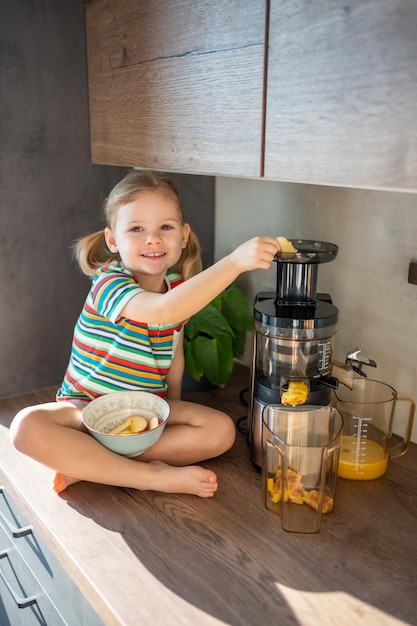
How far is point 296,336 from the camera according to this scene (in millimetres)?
1082

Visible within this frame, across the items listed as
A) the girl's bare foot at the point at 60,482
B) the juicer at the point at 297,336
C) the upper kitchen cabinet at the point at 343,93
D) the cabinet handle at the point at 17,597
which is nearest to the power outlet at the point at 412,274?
the juicer at the point at 297,336

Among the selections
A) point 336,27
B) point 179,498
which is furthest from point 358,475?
point 336,27

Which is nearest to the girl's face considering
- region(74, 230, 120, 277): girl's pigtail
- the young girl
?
the young girl

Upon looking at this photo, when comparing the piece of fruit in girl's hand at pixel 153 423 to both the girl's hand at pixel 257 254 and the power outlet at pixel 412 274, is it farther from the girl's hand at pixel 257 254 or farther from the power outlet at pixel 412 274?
the power outlet at pixel 412 274

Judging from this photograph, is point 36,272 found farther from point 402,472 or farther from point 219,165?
point 402,472

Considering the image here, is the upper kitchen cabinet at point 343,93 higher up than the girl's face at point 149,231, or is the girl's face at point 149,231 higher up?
the upper kitchen cabinet at point 343,93

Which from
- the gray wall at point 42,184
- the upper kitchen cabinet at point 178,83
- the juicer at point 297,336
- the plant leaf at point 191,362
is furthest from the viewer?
the plant leaf at point 191,362

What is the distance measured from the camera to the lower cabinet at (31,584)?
3.14 ft

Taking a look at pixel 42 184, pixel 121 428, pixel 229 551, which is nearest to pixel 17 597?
pixel 121 428

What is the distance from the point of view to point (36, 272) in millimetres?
1438

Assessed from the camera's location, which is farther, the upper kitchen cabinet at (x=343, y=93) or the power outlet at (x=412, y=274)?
the power outlet at (x=412, y=274)

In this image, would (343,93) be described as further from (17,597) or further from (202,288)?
(17,597)

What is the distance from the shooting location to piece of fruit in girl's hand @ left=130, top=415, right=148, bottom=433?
3.73 ft

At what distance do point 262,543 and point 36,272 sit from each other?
0.83 meters
